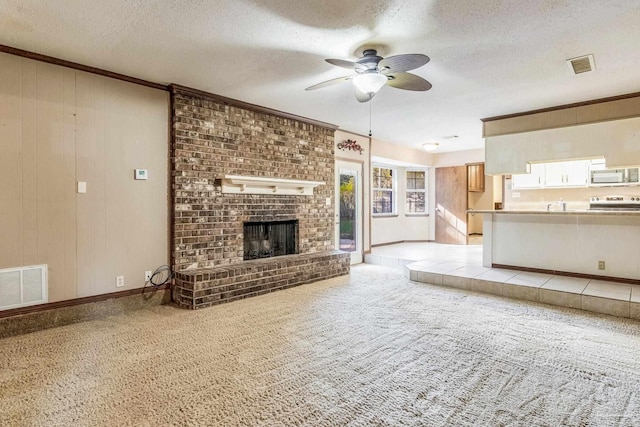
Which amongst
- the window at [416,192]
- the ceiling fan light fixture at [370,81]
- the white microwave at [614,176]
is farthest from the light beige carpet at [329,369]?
the window at [416,192]

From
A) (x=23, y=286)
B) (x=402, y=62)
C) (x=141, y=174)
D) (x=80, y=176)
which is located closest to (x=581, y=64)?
(x=402, y=62)

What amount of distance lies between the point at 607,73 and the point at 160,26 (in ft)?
14.2

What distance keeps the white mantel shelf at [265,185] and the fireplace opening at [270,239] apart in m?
0.47

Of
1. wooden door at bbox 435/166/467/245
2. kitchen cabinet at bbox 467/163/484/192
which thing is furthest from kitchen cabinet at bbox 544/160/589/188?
kitchen cabinet at bbox 467/163/484/192

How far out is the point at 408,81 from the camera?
3.17 m

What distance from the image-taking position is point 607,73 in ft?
11.8

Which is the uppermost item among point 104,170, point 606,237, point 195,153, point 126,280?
point 195,153

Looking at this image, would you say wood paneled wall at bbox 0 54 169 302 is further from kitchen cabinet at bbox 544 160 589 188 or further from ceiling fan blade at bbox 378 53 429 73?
kitchen cabinet at bbox 544 160 589 188

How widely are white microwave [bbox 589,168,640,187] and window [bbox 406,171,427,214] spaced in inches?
154

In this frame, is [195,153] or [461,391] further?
[195,153]

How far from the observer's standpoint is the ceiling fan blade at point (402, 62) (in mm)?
2584

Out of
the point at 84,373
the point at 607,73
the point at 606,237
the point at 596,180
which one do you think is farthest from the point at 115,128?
the point at 596,180

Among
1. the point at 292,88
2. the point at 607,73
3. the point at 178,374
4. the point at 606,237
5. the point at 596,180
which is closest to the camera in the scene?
the point at 178,374

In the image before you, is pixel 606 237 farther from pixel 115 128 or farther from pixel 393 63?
pixel 115 128
